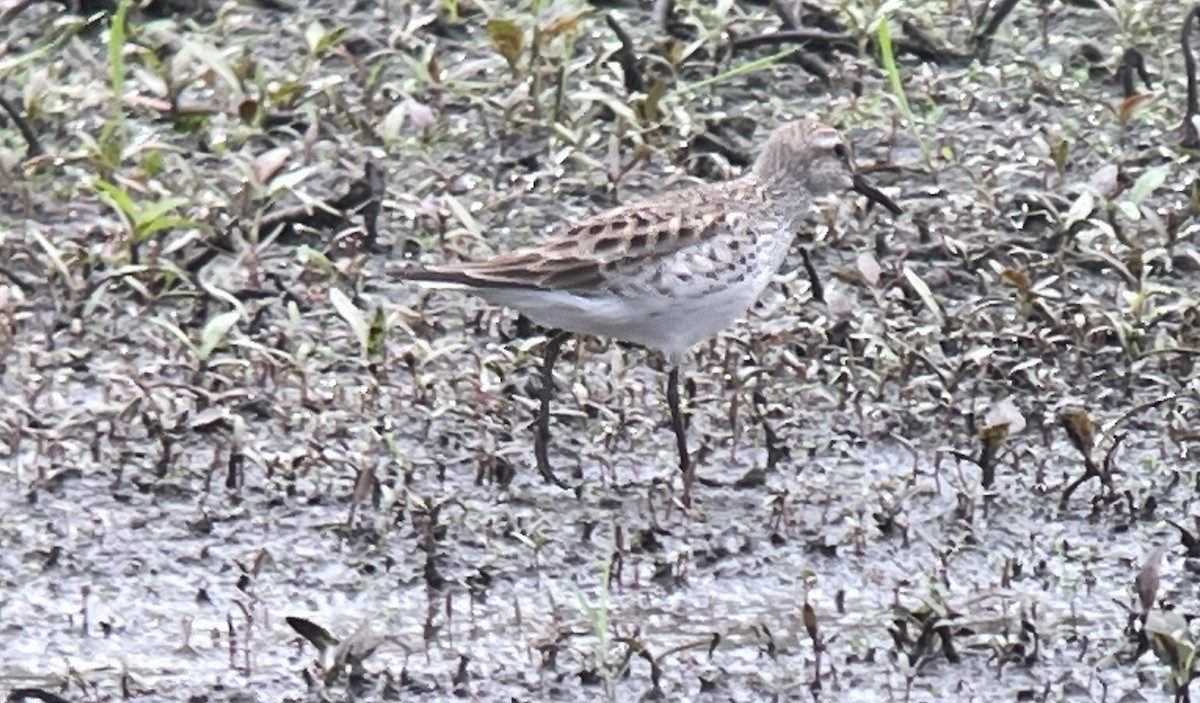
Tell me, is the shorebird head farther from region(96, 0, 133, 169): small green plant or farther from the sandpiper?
region(96, 0, 133, 169): small green plant

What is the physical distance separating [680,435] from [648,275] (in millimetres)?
450

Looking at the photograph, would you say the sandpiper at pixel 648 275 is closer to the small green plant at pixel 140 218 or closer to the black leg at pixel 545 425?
the black leg at pixel 545 425

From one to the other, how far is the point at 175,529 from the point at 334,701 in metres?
1.11

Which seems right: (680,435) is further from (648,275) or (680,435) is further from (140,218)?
(140,218)

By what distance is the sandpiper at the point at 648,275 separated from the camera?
7.53 metres

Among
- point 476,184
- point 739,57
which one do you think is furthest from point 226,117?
point 739,57

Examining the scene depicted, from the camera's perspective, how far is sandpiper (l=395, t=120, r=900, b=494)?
753cm

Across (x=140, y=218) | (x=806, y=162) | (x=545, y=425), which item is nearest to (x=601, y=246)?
(x=545, y=425)

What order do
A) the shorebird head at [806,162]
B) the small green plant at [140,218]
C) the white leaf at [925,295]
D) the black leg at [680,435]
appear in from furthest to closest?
1. the small green plant at [140,218]
2. the white leaf at [925,295]
3. the shorebird head at [806,162]
4. the black leg at [680,435]

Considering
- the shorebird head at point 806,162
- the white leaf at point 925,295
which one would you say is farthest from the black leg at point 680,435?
the white leaf at point 925,295

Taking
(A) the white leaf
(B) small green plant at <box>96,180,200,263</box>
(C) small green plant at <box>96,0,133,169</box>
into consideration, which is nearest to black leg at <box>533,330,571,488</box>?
(A) the white leaf

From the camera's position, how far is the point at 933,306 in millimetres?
8336

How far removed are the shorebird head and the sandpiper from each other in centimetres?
19

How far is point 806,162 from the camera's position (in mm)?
8219
